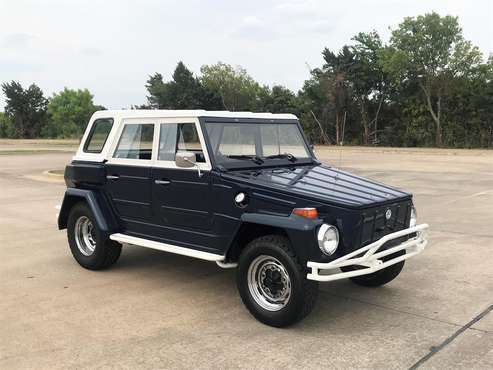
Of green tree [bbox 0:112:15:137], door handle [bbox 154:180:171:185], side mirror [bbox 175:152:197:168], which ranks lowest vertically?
door handle [bbox 154:180:171:185]

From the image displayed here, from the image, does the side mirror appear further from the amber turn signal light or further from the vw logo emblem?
the vw logo emblem

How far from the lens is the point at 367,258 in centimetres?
418

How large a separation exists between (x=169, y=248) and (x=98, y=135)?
1.83 m

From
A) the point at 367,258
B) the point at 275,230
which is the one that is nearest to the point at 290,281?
the point at 275,230

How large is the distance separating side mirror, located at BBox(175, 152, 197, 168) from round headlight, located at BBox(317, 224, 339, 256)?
143 centimetres

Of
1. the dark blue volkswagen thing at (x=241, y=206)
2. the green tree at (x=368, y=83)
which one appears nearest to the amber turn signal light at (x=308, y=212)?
the dark blue volkswagen thing at (x=241, y=206)

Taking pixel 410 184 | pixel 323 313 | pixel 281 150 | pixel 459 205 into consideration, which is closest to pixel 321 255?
pixel 323 313

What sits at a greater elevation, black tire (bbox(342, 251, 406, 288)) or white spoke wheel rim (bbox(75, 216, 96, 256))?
white spoke wheel rim (bbox(75, 216, 96, 256))

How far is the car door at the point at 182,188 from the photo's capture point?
487 cm

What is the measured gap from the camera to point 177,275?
230 inches

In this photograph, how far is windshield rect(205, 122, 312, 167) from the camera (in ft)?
16.5

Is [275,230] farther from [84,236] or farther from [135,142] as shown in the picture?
[84,236]

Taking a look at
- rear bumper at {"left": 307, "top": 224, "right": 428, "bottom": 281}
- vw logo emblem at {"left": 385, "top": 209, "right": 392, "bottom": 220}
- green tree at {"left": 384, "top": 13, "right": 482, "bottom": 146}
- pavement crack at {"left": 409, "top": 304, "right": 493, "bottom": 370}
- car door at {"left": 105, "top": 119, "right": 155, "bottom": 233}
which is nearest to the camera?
pavement crack at {"left": 409, "top": 304, "right": 493, "bottom": 370}

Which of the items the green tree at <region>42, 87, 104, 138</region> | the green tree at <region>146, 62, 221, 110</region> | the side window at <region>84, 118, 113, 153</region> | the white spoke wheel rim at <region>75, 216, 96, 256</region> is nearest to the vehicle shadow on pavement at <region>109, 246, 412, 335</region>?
the white spoke wheel rim at <region>75, 216, 96, 256</region>
